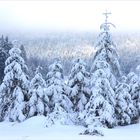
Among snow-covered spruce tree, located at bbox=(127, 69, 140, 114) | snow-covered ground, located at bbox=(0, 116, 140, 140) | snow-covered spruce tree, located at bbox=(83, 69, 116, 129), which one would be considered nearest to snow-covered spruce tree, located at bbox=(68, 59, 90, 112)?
snow-covered spruce tree, located at bbox=(83, 69, 116, 129)

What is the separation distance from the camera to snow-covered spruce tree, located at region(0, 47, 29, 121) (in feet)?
113

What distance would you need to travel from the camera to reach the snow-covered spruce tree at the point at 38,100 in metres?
33.8

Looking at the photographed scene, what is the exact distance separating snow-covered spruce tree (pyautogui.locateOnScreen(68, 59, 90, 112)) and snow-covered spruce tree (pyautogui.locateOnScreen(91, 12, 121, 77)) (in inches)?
62.9

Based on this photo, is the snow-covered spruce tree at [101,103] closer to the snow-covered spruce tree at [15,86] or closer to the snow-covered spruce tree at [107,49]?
the snow-covered spruce tree at [107,49]

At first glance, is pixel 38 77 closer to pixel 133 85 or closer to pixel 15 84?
pixel 15 84

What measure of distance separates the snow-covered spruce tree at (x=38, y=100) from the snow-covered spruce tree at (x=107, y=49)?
5.41 metres

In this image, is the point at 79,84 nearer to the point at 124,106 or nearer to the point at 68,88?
the point at 68,88

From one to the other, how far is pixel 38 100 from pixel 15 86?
3.18 m

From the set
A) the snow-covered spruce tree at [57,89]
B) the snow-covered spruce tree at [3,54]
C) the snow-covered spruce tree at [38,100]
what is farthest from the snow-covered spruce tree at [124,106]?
the snow-covered spruce tree at [3,54]

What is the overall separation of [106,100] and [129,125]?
12.7ft

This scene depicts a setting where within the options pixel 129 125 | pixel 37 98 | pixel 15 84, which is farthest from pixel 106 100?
pixel 15 84

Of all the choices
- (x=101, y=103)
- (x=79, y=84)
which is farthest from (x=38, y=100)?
(x=101, y=103)

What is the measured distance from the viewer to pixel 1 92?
36.7 metres

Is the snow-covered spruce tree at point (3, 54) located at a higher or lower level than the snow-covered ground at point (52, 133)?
higher
